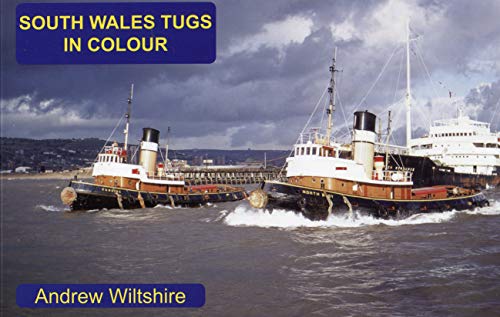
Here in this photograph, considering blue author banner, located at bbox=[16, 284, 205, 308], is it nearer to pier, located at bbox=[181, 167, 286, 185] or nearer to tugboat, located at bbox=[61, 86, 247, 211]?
tugboat, located at bbox=[61, 86, 247, 211]

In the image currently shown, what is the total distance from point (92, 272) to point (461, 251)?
15249 mm

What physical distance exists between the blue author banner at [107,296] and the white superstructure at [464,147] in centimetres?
6088

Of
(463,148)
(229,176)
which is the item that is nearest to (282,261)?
(463,148)

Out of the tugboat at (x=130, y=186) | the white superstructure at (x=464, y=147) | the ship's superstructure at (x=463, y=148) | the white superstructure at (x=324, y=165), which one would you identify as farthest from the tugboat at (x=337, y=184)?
the white superstructure at (x=464, y=147)

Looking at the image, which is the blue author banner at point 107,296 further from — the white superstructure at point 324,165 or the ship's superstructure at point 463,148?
the ship's superstructure at point 463,148

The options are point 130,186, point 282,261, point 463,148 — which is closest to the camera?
point 282,261

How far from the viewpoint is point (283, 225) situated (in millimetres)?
24812

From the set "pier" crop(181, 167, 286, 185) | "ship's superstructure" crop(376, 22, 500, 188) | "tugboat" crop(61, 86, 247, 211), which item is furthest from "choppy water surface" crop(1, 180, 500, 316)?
"pier" crop(181, 167, 286, 185)

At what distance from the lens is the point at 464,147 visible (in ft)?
216

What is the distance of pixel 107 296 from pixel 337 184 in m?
18.5

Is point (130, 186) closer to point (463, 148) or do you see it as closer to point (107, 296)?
point (107, 296)

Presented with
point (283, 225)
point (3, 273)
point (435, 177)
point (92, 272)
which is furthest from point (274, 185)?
point (435, 177)

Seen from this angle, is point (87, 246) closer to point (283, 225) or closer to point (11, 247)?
point (11, 247)

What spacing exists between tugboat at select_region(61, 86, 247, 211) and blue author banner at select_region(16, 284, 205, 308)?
997 inches
